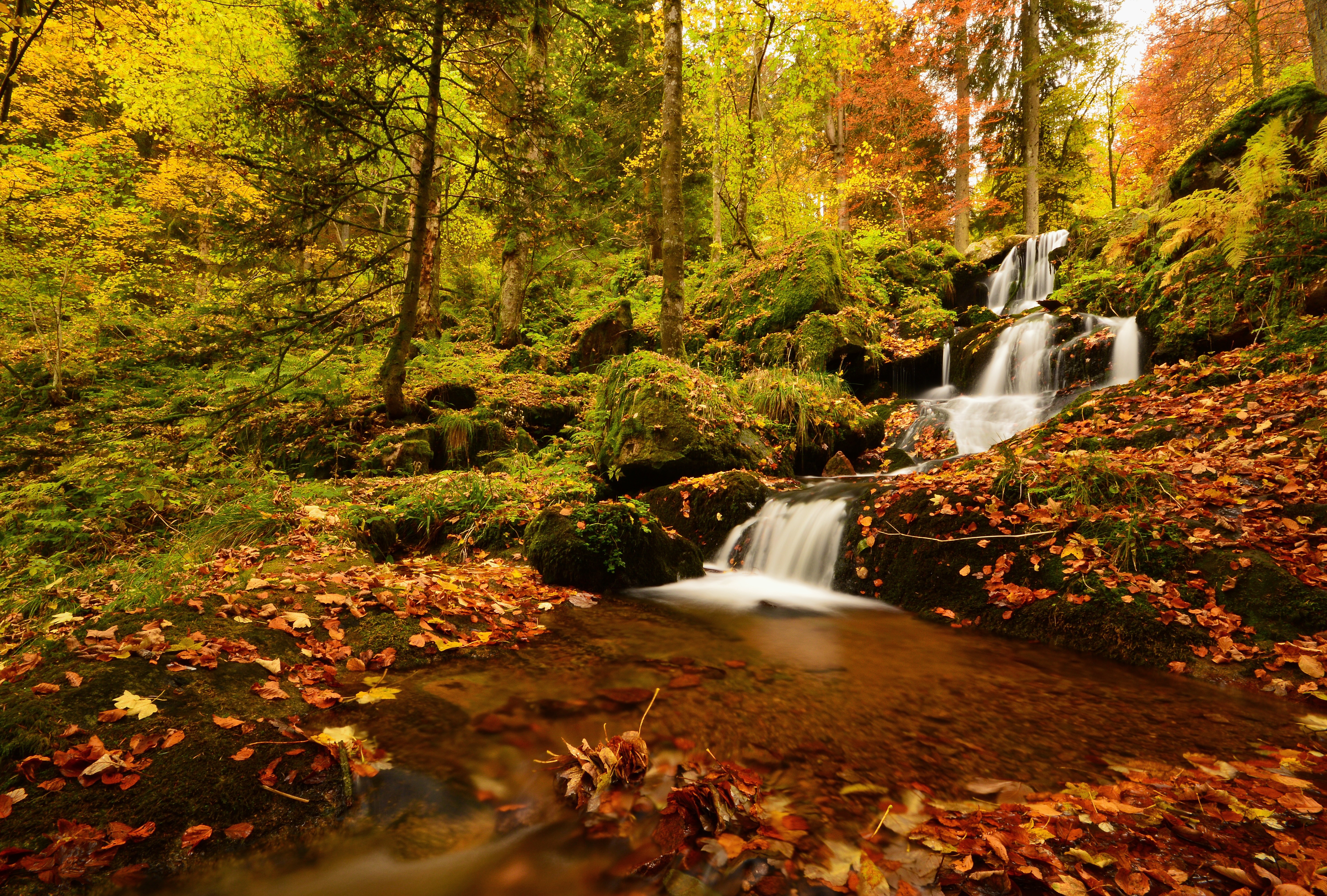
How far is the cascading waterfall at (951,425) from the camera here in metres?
5.58

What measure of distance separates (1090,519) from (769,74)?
2257cm

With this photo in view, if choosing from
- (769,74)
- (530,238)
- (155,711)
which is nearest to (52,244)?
(530,238)

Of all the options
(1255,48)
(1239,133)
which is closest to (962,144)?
(1255,48)

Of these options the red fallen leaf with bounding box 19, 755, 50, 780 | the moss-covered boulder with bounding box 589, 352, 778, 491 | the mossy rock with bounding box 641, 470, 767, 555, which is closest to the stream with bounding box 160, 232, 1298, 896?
the red fallen leaf with bounding box 19, 755, 50, 780

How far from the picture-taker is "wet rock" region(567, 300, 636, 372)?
500 inches

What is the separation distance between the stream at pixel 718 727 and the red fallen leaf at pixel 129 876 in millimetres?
118

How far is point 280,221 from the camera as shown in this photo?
22.5 feet

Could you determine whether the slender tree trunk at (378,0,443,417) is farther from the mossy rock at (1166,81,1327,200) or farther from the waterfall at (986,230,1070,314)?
the waterfall at (986,230,1070,314)

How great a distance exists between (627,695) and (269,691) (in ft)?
5.61

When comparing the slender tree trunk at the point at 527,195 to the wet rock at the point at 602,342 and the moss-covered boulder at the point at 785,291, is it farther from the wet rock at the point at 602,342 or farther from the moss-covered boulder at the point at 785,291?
the moss-covered boulder at the point at 785,291

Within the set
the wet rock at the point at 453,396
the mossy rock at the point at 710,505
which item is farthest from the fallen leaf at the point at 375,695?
the wet rock at the point at 453,396

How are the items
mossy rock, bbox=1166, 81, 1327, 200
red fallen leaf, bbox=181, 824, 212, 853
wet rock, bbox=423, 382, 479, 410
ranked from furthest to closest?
wet rock, bbox=423, 382, 479, 410 → mossy rock, bbox=1166, 81, 1327, 200 → red fallen leaf, bbox=181, 824, 212, 853

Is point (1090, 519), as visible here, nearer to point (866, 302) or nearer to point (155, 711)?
point (155, 711)

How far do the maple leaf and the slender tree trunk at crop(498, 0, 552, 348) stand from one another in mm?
7682
